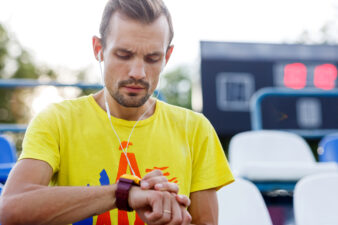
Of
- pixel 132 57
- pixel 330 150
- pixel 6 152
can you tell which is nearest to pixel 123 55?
pixel 132 57

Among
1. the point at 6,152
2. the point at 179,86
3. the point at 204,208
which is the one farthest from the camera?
the point at 179,86

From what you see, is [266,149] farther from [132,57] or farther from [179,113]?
Result: [132,57]

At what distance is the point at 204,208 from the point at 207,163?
0.13 metres

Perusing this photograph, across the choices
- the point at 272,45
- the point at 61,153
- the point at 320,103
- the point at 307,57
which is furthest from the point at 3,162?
the point at 320,103

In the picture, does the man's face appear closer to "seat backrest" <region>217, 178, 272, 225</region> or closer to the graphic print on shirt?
the graphic print on shirt

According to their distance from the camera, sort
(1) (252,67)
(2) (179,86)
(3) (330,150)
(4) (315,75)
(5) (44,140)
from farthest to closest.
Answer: (2) (179,86) → (1) (252,67) → (4) (315,75) → (3) (330,150) → (5) (44,140)

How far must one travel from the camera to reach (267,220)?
1.41m

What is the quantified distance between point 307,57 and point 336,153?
531 cm

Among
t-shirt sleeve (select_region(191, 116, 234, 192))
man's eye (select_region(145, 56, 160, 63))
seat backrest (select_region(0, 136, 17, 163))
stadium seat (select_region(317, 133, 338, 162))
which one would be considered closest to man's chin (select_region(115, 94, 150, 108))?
man's eye (select_region(145, 56, 160, 63))

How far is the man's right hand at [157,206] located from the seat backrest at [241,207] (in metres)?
0.50

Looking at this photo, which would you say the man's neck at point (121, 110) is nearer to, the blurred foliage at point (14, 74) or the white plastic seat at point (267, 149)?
the white plastic seat at point (267, 149)

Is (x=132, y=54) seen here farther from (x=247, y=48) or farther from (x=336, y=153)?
(x=247, y=48)

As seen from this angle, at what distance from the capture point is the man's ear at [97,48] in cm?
118

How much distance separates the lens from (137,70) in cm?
111
